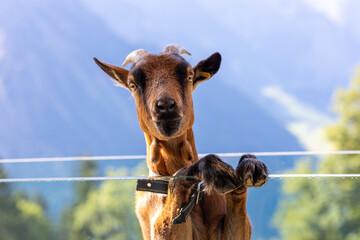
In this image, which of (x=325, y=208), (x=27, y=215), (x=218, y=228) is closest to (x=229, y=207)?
(x=218, y=228)

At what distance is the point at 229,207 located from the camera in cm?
176

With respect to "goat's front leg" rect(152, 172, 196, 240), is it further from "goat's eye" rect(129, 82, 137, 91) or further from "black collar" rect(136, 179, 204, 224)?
"goat's eye" rect(129, 82, 137, 91)

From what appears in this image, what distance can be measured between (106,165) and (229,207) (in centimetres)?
88

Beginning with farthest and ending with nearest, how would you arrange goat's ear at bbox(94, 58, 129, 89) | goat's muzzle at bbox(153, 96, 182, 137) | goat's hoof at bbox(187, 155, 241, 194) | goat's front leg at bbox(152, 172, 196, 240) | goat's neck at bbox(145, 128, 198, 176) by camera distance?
goat's ear at bbox(94, 58, 129, 89), goat's neck at bbox(145, 128, 198, 176), goat's muzzle at bbox(153, 96, 182, 137), goat's front leg at bbox(152, 172, 196, 240), goat's hoof at bbox(187, 155, 241, 194)

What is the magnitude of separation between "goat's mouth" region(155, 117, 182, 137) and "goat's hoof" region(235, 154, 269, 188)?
0.35 metres

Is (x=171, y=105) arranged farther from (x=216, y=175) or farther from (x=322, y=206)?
(x=322, y=206)

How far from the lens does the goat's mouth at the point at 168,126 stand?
179 centimetres

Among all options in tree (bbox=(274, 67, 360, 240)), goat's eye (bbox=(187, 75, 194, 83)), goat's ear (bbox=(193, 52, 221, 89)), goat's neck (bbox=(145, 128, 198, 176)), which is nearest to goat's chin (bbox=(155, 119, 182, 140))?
goat's neck (bbox=(145, 128, 198, 176))

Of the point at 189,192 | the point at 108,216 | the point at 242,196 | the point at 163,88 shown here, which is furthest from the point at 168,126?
the point at 108,216

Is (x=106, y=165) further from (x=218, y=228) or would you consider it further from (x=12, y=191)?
(x=218, y=228)

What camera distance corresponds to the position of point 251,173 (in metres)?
1.53

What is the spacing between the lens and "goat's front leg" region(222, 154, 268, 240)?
154 centimetres

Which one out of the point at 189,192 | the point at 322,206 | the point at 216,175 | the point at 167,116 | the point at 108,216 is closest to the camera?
the point at 216,175

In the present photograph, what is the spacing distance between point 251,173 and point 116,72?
0.90 meters
